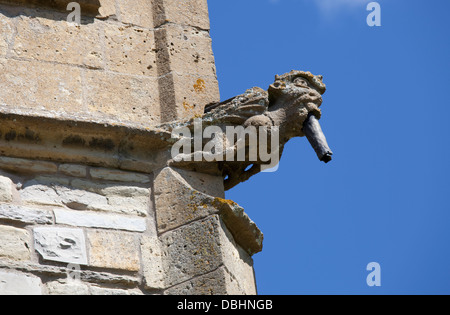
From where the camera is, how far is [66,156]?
227 inches

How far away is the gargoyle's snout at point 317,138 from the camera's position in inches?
224

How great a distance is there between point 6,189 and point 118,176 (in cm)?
58

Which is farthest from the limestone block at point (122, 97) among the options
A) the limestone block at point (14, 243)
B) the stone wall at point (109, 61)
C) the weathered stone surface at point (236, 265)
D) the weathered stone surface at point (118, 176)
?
the limestone block at point (14, 243)

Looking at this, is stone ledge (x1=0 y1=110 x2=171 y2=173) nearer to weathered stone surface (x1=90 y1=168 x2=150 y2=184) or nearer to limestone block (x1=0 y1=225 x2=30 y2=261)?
weathered stone surface (x1=90 y1=168 x2=150 y2=184)

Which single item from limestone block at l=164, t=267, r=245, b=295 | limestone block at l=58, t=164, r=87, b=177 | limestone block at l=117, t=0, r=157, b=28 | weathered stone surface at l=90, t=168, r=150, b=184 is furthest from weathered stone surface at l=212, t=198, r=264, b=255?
limestone block at l=117, t=0, r=157, b=28

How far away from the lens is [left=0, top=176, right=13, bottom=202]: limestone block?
5.47 meters

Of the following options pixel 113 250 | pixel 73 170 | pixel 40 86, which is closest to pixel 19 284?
pixel 113 250

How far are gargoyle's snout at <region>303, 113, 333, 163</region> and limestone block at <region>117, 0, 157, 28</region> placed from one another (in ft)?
3.94

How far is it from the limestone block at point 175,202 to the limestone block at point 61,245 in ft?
1.42

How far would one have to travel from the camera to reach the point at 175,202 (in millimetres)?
5727
